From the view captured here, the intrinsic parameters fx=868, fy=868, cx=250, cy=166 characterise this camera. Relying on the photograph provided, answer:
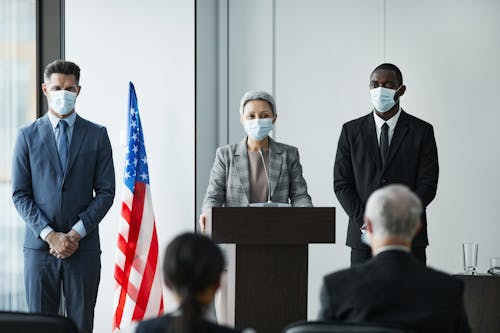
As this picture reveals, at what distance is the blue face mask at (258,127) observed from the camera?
5094mm

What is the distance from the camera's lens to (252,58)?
716 centimetres

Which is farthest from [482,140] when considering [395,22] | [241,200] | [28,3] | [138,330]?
[138,330]

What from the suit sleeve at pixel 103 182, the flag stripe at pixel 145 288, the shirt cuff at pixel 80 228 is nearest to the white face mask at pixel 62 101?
the suit sleeve at pixel 103 182

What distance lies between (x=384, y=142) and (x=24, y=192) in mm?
2183

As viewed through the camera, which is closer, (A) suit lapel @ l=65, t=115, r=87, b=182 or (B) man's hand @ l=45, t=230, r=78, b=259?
(B) man's hand @ l=45, t=230, r=78, b=259

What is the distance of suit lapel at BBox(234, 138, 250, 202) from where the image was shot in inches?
200

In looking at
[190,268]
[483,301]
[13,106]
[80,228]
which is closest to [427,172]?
[483,301]

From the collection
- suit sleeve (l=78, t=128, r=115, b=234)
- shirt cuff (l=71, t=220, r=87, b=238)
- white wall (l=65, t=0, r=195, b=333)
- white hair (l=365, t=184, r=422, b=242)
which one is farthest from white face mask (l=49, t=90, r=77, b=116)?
white hair (l=365, t=184, r=422, b=242)

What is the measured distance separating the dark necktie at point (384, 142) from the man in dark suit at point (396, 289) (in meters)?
2.43

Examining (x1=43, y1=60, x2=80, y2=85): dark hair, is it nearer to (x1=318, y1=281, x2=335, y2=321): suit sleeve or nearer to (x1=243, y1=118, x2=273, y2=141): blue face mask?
(x1=243, y1=118, x2=273, y2=141): blue face mask

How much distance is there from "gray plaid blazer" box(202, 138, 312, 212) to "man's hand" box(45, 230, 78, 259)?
80 centimetres

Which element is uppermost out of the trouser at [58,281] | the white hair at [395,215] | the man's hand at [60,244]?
the white hair at [395,215]

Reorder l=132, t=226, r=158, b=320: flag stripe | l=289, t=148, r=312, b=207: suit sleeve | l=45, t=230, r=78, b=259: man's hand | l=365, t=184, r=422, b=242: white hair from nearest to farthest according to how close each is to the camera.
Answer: l=365, t=184, r=422, b=242: white hair, l=45, t=230, r=78, b=259: man's hand, l=289, t=148, r=312, b=207: suit sleeve, l=132, t=226, r=158, b=320: flag stripe

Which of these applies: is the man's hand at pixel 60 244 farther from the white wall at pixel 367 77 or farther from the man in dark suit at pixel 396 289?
the white wall at pixel 367 77
